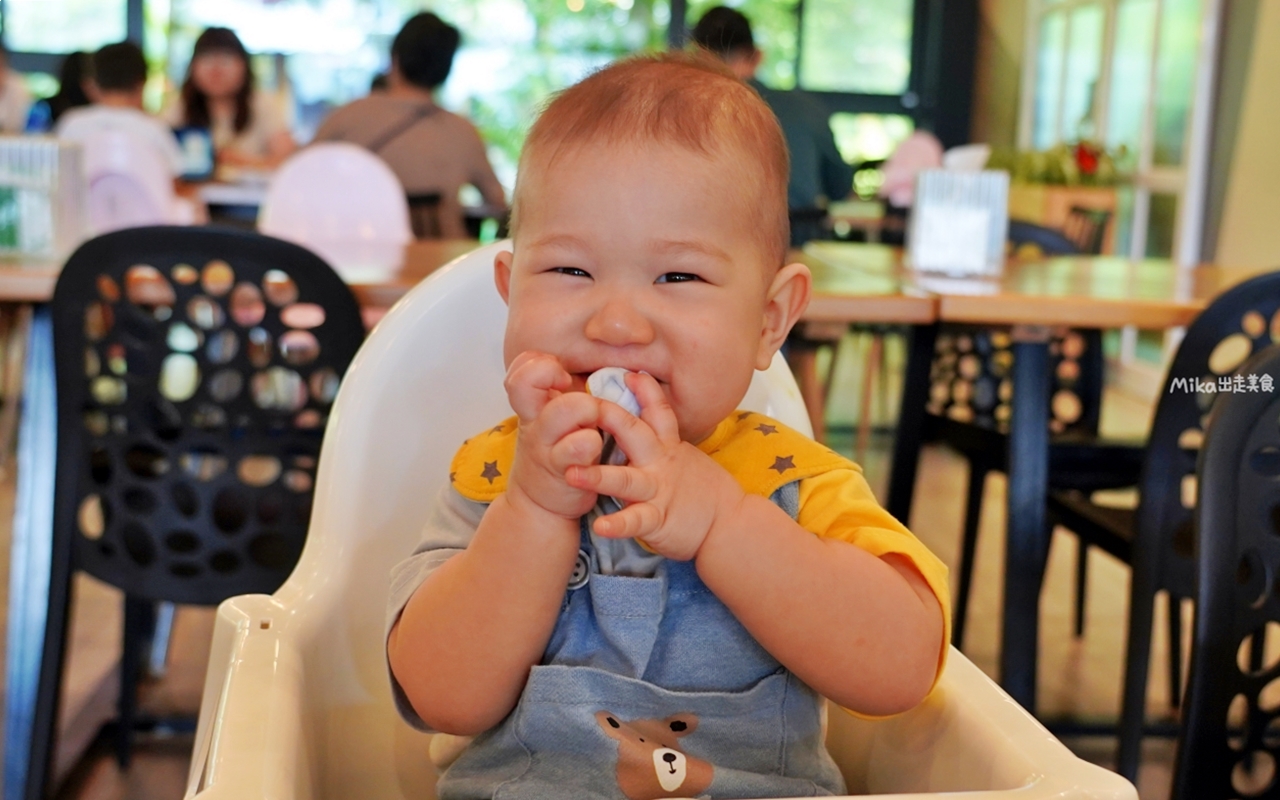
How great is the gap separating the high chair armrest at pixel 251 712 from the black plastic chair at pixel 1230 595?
0.64m

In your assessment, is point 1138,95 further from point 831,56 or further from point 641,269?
point 641,269

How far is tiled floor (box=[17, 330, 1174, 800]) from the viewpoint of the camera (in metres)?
1.85

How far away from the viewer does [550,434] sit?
657 mm

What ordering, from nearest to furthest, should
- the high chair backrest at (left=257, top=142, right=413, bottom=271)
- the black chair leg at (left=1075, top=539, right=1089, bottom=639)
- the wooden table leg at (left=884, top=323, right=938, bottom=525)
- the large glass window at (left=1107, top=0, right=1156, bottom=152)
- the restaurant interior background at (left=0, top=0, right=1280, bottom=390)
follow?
the wooden table leg at (left=884, top=323, right=938, bottom=525), the black chair leg at (left=1075, top=539, right=1089, bottom=639), the high chair backrest at (left=257, top=142, right=413, bottom=271), the large glass window at (left=1107, top=0, right=1156, bottom=152), the restaurant interior background at (left=0, top=0, right=1280, bottom=390)

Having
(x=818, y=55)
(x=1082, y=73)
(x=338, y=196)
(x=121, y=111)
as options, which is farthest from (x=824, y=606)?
(x=818, y=55)

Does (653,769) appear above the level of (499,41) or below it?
Result: below

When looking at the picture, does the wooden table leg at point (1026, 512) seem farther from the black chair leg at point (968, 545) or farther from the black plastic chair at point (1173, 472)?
the black chair leg at point (968, 545)

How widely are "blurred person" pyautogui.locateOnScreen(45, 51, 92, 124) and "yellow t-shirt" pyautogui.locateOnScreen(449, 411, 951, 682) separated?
4.63 metres

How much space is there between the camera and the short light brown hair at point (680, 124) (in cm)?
75

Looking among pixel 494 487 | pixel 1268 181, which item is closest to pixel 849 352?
pixel 1268 181

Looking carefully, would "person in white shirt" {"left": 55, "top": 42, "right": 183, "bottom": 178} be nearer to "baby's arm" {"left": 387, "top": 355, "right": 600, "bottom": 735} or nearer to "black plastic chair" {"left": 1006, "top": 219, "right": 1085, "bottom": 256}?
"black plastic chair" {"left": 1006, "top": 219, "right": 1085, "bottom": 256}

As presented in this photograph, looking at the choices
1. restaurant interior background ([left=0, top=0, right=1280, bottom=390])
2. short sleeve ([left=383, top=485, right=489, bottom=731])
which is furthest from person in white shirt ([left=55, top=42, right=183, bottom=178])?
short sleeve ([left=383, top=485, right=489, bottom=731])

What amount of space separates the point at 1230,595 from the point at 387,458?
67 cm

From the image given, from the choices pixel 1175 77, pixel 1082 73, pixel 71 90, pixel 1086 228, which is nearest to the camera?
pixel 1086 228
